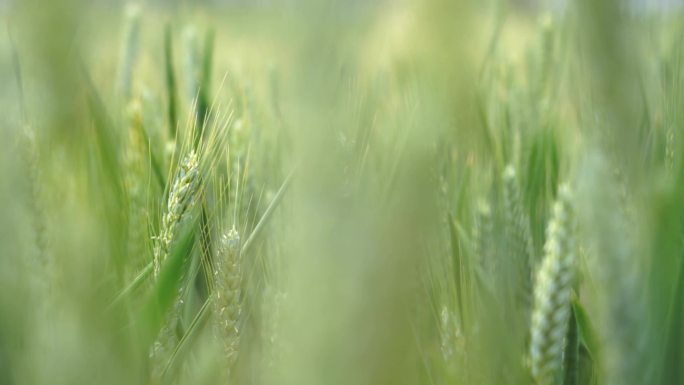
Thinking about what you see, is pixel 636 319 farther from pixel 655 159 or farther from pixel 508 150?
pixel 508 150

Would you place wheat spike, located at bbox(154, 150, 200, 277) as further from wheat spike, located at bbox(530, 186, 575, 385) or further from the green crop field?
wheat spike, located at bbox(530, 186, 575, 385)

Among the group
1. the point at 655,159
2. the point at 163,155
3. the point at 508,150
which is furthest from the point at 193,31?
the point at 655,159

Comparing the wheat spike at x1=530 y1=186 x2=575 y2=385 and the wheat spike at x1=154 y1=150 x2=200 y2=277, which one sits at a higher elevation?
the wheat spike at x1=154 y1=150 x2=200 y2=277

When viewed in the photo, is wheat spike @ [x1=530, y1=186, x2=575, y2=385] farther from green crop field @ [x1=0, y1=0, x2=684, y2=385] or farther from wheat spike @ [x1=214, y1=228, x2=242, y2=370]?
wheat spike @ [x1=214, y1=228, x2=242, y2=370]

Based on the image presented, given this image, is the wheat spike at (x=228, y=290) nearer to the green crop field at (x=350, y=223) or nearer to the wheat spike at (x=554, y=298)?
the green crop field at (x=350, y=223)

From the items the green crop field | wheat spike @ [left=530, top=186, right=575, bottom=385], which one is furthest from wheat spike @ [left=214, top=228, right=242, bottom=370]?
wheat spike @ [left=530, top=186, right=575, bottom=385]

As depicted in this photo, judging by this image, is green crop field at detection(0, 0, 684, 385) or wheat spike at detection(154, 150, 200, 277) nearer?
green crop field at detection(0, 0, 684, 385)

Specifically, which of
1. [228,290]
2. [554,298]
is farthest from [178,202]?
[554,298]

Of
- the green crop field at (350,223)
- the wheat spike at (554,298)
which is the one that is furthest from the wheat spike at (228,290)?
the wheat spike at (554,298)
